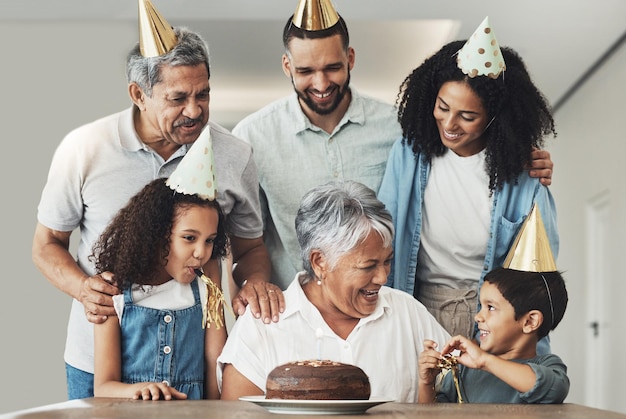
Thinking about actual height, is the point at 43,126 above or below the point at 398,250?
above

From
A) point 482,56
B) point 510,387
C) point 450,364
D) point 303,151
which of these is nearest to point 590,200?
point 303,151

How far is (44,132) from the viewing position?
669cm

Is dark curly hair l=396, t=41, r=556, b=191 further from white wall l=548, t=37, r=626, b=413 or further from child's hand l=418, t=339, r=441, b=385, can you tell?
white wall l=548, t=37, r=626, b=413

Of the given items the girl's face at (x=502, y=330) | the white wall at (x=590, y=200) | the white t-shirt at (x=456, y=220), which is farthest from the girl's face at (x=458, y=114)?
the white wall at (x=590, y=200)

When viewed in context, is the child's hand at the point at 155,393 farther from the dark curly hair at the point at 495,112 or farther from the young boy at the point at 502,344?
the dark curly hair at the point at 495,112

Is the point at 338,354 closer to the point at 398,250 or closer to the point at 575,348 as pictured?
the point at 398,250

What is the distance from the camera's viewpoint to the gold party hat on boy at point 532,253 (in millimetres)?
2268

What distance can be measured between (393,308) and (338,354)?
0.18 meters

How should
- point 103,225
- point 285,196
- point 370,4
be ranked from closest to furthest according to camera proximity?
point 103,225 → point 285,196 → point 370,4

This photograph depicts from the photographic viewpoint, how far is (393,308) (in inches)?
90.9

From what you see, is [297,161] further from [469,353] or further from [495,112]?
[469,353]

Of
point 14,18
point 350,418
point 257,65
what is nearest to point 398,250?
point 350,418

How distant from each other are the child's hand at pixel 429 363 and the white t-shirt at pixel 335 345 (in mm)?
95

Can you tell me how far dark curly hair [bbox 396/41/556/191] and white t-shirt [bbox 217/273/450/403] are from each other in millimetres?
522
